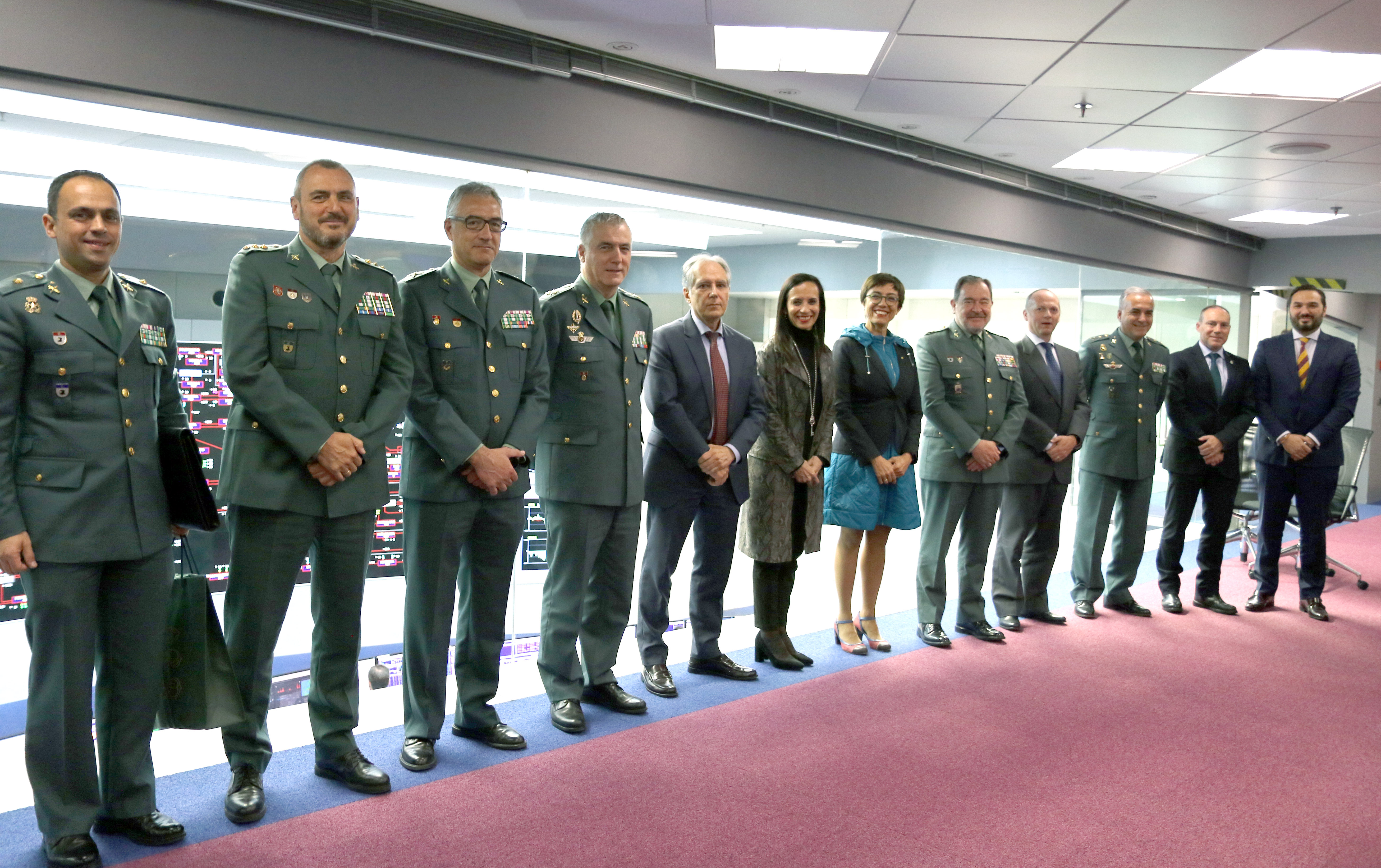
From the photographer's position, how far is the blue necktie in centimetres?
493

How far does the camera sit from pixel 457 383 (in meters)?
2.95

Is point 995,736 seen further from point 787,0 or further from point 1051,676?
point 787,0

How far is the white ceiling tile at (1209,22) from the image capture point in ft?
12.0

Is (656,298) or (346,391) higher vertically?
(656,298)

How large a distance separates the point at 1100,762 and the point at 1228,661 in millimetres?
1655

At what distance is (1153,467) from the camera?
5.31 meters

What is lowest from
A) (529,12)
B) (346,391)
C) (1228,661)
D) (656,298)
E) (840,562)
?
(1228,661)

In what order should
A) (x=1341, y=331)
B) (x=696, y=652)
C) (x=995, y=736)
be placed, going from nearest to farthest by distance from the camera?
(x=995, y=736), (x=696, y=652), (x=1341, y=331)

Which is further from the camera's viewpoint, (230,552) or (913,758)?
(913,758)

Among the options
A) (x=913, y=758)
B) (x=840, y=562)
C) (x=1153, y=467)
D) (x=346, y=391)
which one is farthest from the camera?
(x=1153, y=467)

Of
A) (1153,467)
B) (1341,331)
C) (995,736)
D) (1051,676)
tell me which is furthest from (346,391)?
(1341,331)

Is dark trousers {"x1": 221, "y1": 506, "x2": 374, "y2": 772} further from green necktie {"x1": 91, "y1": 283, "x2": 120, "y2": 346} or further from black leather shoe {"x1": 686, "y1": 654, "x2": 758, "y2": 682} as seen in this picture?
black leather shoe {"x1": 686, "y1": 654, "x2": 758, "y2": 682}

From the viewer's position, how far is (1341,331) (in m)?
11.3

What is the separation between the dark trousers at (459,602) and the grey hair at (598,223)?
936 millimetres
